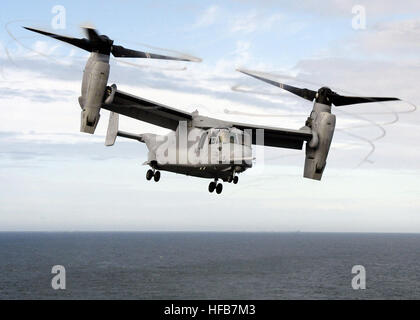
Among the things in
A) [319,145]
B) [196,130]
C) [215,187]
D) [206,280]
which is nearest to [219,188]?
[215,187]

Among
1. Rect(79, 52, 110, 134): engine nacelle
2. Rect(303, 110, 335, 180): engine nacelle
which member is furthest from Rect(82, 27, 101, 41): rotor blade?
Rect(303, 110, 335, 180): engine nacelle

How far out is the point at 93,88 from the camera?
1970 centimetres

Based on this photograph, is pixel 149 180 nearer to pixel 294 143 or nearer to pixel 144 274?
pixel 294 143

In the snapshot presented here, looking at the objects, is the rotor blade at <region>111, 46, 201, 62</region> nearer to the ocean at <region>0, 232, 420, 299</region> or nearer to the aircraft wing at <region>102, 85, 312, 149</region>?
the aircraft wing at <region>102, 85, 312, 149</region>

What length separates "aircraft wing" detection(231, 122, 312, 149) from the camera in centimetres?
2464

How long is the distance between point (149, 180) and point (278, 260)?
4957 inches

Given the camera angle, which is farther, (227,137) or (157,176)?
(157,176)

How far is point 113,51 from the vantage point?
20984 mm

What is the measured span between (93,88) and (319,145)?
1089 cm

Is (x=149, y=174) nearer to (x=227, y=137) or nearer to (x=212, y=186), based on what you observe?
(x=212, y=186)

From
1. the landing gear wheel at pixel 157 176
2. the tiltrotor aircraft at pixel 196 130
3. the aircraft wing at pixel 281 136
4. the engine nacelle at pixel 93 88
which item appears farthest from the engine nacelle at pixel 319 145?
the engine nacelle at pixel 93 88

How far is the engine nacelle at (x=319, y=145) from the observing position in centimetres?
2378

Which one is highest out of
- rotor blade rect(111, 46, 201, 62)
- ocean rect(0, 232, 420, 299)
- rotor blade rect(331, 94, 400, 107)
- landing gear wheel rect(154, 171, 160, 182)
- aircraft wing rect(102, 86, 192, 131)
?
rotor blade rect(111, 46, 201, 62)
